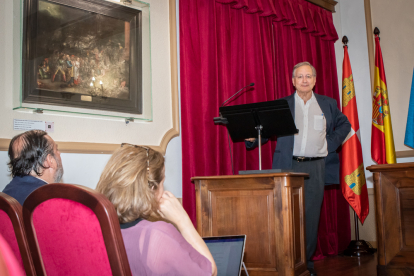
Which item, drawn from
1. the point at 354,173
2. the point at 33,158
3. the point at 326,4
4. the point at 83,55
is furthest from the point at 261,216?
the point at 326,4

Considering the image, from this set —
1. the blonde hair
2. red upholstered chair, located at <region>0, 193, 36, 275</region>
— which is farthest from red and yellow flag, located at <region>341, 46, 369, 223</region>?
red upholstered chair, located at <region>0, 193, 36, 275</region>

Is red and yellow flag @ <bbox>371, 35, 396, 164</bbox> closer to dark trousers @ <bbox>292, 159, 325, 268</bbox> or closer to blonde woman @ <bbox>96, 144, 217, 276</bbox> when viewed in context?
dark trousers @ <bbox>292, 159, 325, 268</bbox>

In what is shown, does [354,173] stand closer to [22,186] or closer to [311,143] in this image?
[311,143]

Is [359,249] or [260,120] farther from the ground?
[260,120]

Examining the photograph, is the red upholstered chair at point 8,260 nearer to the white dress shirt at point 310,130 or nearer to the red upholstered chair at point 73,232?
the red upholstered chair at point 73,232

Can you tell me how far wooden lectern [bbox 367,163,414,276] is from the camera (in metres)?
2.62

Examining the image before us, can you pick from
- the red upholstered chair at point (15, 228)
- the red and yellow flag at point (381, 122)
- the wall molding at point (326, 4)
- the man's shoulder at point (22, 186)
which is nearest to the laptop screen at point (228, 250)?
the man's shoulder at point (22, 186)

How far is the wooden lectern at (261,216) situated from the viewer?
2514 millimetres

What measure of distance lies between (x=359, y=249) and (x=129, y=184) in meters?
3.67

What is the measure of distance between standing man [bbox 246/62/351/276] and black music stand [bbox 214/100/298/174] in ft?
0.53

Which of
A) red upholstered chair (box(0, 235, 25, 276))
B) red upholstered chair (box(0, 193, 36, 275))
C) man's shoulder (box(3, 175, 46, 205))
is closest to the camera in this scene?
red upholstered chair (box(0, 235, 25, 276))

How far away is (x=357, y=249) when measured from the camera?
4.12 m

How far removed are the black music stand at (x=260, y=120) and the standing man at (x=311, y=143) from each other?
0.16m

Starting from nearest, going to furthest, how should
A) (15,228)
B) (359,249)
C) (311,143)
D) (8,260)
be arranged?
1. (8,260)
2. (15,228)
3. (311,143)
4. (359,249)
